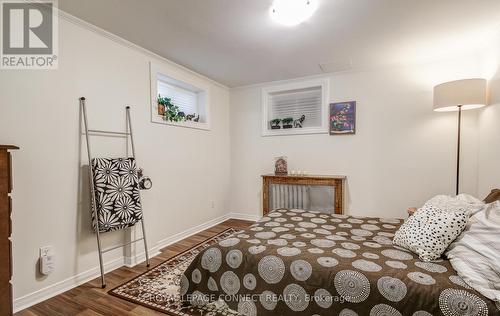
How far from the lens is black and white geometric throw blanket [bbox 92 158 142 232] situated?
2.19 metres

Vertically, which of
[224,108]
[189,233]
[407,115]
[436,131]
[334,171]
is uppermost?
[224,108]

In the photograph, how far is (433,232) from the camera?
1.54 metres

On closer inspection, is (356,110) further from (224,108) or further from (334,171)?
(224,108)

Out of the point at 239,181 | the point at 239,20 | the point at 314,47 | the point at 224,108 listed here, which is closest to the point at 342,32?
the point at 314,47

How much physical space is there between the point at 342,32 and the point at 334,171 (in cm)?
199

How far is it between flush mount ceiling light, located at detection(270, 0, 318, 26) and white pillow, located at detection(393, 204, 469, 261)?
5.96 feet

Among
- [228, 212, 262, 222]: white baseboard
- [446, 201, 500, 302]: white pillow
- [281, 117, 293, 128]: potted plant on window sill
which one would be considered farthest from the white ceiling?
[228, 212, 262, 222]: white baseboard

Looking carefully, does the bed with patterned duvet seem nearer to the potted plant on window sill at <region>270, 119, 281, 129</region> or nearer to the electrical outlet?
the electrical outlet

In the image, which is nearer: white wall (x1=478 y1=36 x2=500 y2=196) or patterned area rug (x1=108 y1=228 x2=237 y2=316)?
patterned area rug (x1=108 y1=228 x2=237 y2=316)

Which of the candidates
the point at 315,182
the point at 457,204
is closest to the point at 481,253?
the point at 457,204

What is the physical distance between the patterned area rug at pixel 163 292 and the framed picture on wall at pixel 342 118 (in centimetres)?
274

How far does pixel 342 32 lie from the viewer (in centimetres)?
242

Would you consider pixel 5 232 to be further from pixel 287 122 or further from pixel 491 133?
pixel 491 133

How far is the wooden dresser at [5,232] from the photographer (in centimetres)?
145
